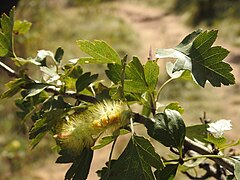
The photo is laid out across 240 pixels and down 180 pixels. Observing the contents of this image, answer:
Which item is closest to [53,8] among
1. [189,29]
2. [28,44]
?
[189,29]

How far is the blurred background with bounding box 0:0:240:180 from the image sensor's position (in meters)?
3.29

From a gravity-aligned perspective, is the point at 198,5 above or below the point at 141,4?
below

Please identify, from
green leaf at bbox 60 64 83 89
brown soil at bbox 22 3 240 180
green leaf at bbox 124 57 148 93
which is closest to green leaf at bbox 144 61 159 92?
green leaf at bbox 124 57 148 93

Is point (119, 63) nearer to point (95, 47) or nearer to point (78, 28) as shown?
point (95, 47)

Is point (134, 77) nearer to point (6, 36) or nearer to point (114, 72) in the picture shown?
point (114, 72)

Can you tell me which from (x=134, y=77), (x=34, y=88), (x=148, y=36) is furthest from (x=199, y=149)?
(x=148, y=36)

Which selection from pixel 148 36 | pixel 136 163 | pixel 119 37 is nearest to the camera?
pixel 136 163

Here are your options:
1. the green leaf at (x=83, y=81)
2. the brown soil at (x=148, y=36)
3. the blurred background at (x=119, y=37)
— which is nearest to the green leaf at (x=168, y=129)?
the green leaf at (x=83, y=81)

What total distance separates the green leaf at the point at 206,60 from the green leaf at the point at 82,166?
0.42ft

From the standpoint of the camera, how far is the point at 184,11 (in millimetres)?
7043

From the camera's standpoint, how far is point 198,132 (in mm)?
569

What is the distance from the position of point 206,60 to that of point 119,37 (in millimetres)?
5288

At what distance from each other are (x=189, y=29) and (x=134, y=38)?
0.76 meters

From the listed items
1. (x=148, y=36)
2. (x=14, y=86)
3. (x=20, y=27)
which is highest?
(x=148, y=36)
